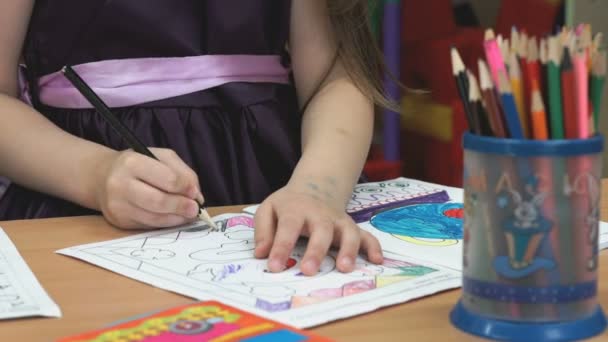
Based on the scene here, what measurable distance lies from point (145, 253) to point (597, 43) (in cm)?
34

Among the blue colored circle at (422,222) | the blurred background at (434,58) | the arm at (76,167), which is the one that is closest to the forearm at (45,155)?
the arm at (76,167)

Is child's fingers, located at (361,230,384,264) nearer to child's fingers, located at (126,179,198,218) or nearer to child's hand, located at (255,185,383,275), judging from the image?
child's hand, located at (255,185,383,275)

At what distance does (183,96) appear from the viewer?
0.94m

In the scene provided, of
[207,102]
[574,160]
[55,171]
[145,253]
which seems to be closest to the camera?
[574,160]

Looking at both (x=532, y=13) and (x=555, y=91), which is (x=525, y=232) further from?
(x=532, y=13)

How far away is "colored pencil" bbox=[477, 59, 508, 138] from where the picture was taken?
0.44 metres

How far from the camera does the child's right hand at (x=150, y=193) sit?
0.70m

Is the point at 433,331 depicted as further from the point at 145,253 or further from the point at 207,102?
the point at 207,102

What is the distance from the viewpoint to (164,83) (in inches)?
36.8

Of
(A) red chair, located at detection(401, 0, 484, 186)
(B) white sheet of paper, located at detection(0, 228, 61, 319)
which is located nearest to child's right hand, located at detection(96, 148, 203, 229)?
(B) white sheet of paper, located at detection(0, 228, 61, 319)

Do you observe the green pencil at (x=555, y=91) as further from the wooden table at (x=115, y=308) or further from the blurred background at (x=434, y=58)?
the blurred background at (x=434, y=58)

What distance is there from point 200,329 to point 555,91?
0.70ft

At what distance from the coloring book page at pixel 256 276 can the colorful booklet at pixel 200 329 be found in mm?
24

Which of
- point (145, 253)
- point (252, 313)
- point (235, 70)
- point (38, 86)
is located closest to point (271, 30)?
point (235, 70)
